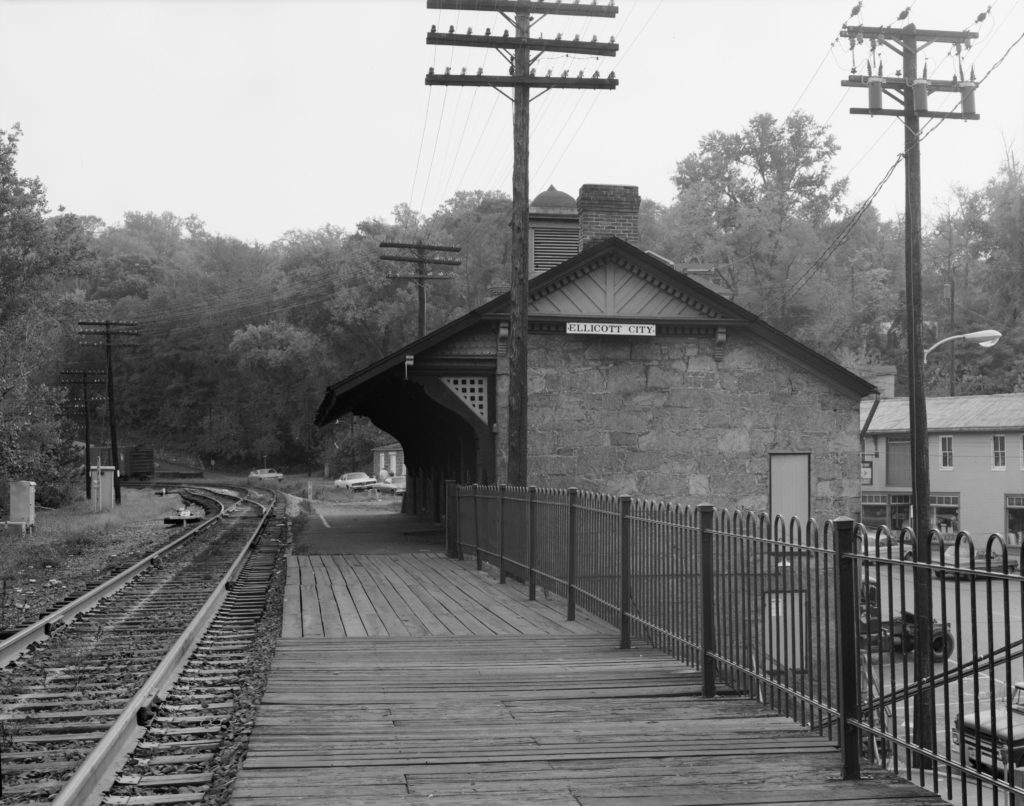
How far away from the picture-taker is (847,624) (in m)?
5.26

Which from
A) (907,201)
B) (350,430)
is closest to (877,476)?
(907,201)

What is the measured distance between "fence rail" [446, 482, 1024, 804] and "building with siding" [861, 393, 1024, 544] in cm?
3236

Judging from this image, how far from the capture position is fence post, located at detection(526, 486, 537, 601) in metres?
12.2

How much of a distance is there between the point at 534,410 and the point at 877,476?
30562 mm

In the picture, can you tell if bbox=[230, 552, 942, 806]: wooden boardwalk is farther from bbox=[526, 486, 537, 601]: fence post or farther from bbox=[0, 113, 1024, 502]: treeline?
bbox=[0, 113, 1024, 502]: treeline

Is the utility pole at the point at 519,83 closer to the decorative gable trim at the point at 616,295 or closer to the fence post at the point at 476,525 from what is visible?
the fence post at the point at 476,525

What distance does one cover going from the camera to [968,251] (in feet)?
194

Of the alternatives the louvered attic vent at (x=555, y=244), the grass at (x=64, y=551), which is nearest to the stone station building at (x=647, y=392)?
the louvered attic vent at (x=555, y=244)

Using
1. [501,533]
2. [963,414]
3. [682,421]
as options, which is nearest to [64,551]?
[501,533]

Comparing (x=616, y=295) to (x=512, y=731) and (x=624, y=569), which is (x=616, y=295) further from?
(x=512, y=731)

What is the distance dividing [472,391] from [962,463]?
2886 centimetres

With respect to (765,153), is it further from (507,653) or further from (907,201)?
(507,653)

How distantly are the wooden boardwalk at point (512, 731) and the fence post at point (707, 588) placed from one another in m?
0.25

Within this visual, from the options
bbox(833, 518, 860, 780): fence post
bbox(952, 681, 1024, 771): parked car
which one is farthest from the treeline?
bbox(833, 518, 860, 780): fence post
